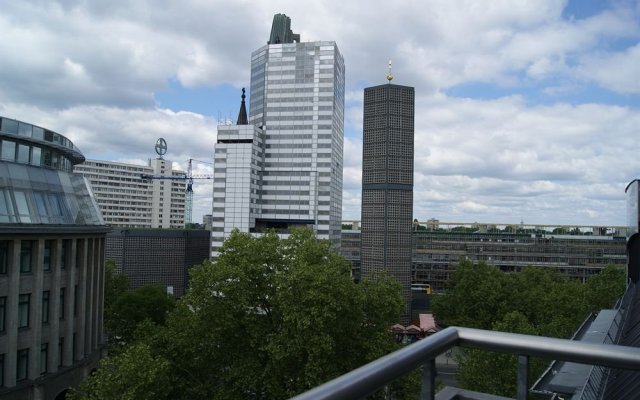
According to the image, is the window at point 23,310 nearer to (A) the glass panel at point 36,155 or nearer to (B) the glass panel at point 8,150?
(B) the glass panel at point 8,150

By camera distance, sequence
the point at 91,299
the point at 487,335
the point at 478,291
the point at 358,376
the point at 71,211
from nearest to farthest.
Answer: the point at 358,376
the point at 487,335
the point at 71,211
the point at 91,299
the point at 478,291

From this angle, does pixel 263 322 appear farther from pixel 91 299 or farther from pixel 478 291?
pixel 478 291

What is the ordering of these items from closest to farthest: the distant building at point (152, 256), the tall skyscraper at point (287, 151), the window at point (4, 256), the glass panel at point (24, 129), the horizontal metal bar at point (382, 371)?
1. the horizontal metal bar at point (382, 371)
2. the window at point (4, 256)
3. the glass panel at point (24, 129)
4. the distant building at point (152, 256)
5. the tall skyscraper at point (287, 151)

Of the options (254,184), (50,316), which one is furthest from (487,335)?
(254,184)

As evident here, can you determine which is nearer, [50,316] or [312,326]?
[312,326]

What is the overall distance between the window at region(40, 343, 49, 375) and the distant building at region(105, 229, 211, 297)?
153 feet

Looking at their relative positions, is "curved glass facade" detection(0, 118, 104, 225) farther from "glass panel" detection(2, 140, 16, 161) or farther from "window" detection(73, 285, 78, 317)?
"window" detection(73, 285, 78, 317)

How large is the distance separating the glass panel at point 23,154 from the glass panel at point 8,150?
1.21ft

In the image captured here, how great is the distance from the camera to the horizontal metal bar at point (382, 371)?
174cm

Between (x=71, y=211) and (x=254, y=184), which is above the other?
(x=254, y=184)

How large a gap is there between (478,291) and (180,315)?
99.3 feet

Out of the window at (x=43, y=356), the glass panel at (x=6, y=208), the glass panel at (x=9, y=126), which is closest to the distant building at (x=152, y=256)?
the window at (x=43, y=356)

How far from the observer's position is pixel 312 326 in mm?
20641

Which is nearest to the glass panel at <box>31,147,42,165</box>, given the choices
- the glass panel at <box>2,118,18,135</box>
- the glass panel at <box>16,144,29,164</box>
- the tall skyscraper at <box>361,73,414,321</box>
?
the glass panel at <box>16,144,29,164</box>
